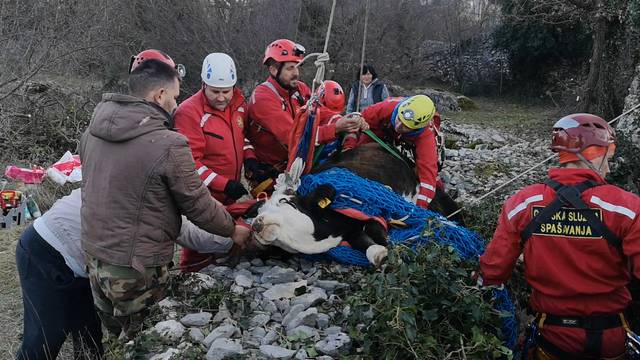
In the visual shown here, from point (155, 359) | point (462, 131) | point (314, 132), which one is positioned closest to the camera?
point (155, 359)

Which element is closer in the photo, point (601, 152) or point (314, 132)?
point (601, 152)

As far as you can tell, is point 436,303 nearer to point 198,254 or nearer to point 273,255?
Result: point 273,255

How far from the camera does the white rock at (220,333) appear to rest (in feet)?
9.70

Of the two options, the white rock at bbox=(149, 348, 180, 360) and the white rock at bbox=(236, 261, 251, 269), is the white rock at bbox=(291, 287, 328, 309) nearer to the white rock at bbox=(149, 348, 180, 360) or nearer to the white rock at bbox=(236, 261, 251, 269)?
the white rock at bbox=(236, 261, 251, 269)

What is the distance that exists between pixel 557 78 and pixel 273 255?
64.0 feet

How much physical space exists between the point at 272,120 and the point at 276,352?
2224 millimetres

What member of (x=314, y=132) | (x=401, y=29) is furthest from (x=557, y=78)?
(x=314, y=132)

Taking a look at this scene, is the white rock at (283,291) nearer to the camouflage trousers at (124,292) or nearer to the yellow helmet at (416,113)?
the camouflage trousers at (124,292)

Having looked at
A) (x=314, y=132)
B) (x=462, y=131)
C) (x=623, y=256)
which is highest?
(x=314, y=132)

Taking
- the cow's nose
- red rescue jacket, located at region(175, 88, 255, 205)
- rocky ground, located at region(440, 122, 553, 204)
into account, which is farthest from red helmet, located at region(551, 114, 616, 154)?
rocky ground, located at region(440, 122, 553, 204)

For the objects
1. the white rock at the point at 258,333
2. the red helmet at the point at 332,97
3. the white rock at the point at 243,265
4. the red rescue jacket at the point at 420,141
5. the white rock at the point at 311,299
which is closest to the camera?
the white rock at the point at 258,333

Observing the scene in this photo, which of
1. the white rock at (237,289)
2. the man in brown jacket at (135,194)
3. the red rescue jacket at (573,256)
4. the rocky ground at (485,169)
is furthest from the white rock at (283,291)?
the rocky ground at (485,169)

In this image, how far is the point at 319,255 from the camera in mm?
3951

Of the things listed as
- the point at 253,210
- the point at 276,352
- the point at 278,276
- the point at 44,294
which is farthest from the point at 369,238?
the point at 44,294
